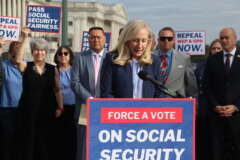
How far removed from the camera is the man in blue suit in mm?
7094

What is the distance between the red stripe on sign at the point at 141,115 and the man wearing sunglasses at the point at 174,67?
2656mm

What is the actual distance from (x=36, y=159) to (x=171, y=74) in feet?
7.58

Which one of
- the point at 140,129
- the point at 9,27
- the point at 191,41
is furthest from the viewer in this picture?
the point at 191,41

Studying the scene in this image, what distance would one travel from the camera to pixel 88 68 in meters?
7.16

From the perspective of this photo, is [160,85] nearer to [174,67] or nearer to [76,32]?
[174,67]

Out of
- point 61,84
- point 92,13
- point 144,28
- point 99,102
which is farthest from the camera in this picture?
point 92,13

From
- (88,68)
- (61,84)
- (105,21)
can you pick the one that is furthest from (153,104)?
(105,21)

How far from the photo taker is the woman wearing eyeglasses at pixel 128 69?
499 cm

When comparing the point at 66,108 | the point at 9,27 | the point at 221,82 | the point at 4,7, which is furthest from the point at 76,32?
the point at 221,82

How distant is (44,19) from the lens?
16562 millimetres

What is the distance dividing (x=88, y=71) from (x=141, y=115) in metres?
2.73

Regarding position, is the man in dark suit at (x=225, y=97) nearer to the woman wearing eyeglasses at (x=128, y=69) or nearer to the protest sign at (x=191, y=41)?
the woman wearing eyeglasses at (x=128, y=69)

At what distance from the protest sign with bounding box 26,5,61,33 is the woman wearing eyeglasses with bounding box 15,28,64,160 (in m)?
9.01

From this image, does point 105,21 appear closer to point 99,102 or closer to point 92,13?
point 92,13
